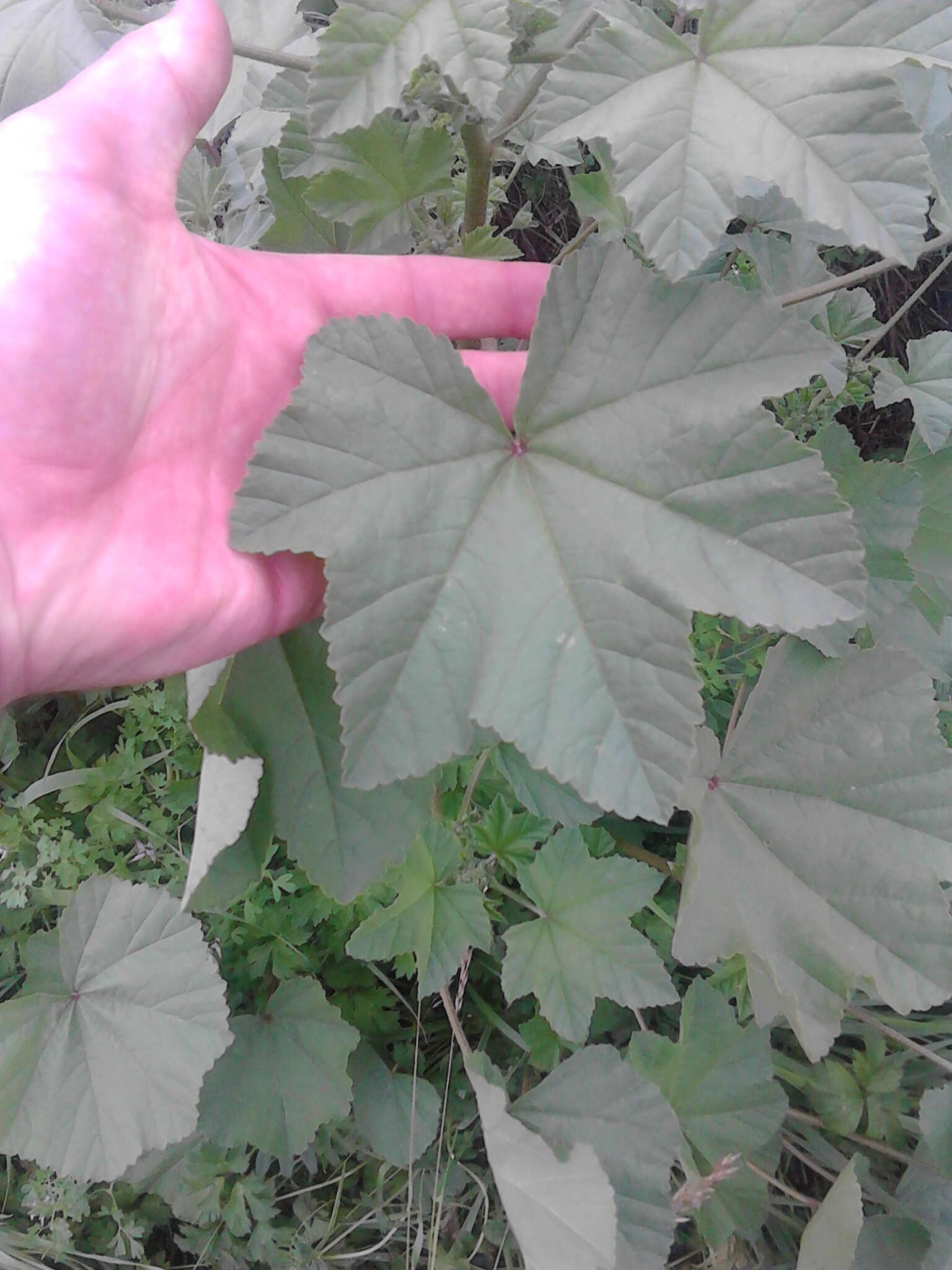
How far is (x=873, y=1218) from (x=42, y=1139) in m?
1.42

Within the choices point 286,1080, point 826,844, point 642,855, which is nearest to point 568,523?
point 826,844

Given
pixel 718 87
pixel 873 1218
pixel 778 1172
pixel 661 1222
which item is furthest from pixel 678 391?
pixel 778 1172

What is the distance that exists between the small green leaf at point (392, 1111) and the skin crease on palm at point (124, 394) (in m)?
1.04

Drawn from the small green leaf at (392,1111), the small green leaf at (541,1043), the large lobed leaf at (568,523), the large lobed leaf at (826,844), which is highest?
the large lobed leaf at (568,523)

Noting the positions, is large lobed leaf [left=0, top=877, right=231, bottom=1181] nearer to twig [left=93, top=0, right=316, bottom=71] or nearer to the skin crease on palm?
the skin crease on palm

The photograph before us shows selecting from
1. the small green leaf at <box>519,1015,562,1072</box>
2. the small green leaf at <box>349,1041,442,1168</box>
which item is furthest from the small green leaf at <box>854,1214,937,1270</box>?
the small green leaf at <box>349,1041,442,1168</box>

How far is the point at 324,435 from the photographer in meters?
0.96

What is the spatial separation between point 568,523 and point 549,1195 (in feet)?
2.99

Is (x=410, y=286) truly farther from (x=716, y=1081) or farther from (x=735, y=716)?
(x=716, y=1081)

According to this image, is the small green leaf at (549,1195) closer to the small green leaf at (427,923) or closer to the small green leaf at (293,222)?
the small green leaf at (427,923)

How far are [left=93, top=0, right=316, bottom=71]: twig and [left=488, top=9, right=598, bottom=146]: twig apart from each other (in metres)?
0.25

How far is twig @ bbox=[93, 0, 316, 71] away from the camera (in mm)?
1162

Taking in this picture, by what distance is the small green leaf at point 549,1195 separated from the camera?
1177mm

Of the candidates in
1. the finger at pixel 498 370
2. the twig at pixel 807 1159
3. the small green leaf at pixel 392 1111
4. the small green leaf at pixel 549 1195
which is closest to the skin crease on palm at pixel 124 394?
the finger at pixel 498 370
